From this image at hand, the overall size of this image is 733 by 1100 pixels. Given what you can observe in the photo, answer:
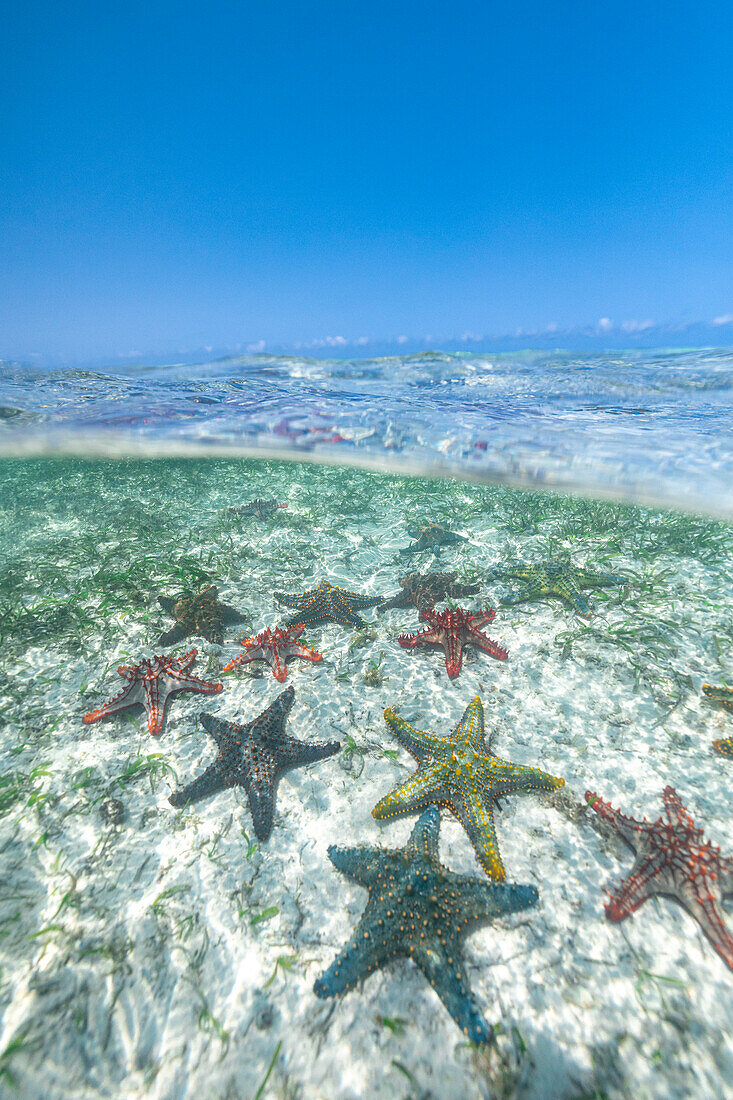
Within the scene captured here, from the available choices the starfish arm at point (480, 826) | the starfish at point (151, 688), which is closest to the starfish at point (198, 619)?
the starfish at point (151, 688)

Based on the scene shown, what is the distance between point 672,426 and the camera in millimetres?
9977

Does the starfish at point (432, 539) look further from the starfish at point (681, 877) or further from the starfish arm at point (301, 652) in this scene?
the starfish at point (681, 877)

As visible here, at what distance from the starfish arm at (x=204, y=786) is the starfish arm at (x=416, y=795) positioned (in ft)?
4.93

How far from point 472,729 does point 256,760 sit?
87.6 inches

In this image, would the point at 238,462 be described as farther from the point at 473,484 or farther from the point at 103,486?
the point at 473,484

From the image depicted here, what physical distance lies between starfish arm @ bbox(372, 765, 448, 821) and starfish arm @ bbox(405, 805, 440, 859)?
4.0 inches

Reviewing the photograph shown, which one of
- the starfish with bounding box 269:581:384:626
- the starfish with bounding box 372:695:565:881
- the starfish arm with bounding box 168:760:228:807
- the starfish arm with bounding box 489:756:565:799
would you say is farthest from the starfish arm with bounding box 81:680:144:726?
the starfish arm with bounding box 489:756:565:799

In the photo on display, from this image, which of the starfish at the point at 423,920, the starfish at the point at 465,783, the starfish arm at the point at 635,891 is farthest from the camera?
the starfish at the point at 465,783

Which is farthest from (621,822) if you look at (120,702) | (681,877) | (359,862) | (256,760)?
(120,702)

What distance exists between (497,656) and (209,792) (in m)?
3.64

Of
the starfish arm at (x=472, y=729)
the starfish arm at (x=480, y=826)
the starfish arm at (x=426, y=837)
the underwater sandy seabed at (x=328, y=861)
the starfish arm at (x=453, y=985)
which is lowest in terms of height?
the underwater sandy seabed at (x=328, y=861)

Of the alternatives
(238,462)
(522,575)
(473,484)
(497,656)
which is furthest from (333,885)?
(238,462)

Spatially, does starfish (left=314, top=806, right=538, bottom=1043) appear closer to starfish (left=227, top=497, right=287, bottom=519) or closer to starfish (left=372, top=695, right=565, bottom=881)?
starfish (left=372, top=695, right=565, bottom=881)

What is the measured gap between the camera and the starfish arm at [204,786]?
368 cm
